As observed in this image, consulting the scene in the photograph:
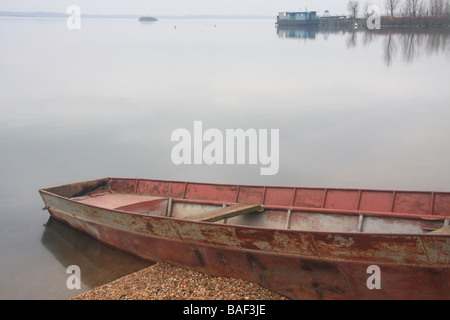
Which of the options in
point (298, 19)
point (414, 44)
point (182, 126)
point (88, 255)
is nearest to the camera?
point (88, 255)

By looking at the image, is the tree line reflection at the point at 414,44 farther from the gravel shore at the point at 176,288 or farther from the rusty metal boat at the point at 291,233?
the gravel shore at the point at 176,288

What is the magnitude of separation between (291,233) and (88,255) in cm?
587

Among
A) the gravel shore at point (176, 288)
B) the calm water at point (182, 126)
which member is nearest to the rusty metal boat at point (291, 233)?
the gravel shore at point (176, 288)

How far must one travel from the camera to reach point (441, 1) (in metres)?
80.7

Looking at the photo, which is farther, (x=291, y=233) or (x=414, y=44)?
(x=414, y=44)

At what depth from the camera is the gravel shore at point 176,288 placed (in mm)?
8242

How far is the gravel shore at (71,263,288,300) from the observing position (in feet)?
27.0

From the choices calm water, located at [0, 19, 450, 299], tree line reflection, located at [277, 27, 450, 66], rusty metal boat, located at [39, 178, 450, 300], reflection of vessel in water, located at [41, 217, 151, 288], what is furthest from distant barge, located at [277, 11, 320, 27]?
reflection of vessel in water, located at [41, 217, 151, 288]

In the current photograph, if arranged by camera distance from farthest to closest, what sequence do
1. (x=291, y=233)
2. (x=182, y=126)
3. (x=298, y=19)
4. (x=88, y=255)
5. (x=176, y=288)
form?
(x=298, y=19) < (x=182, y=126) < (x=88, y=255) < (x=176, y=288) < (x=291, y=233)

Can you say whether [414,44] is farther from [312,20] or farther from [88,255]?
[88,255]

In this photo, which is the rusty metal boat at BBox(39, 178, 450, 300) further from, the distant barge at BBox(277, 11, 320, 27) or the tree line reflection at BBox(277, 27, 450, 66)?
the distant barge at BBox(277, 11, 320, 27)

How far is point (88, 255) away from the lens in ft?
36.3

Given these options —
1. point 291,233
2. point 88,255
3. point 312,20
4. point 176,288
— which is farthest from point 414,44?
point 176,288
